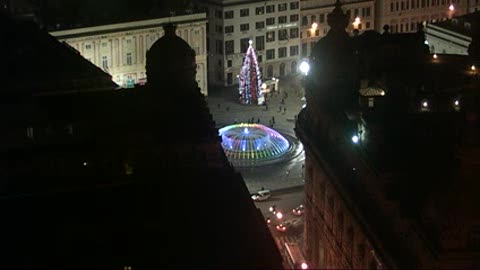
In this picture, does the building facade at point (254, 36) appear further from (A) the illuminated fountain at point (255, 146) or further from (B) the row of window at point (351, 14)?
(A) the illuminated fountain at point (255, 146)

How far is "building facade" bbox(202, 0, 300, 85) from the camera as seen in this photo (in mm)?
145000

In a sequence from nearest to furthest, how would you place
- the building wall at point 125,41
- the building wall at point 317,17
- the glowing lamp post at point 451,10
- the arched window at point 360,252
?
the arched window at point 360,252, the building wall at point 125,41, the building wall at point 317,17, the glowing lamp post at point 451,10

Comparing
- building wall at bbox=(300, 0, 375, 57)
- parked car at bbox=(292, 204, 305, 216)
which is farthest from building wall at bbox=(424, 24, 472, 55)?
building wall at bbox=(300, 0, 375, 57)

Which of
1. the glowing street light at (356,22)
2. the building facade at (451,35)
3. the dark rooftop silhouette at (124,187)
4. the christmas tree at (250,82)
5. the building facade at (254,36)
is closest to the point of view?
the dark rooftop silhouette at (124,187)

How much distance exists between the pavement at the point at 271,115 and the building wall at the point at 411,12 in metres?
15.7

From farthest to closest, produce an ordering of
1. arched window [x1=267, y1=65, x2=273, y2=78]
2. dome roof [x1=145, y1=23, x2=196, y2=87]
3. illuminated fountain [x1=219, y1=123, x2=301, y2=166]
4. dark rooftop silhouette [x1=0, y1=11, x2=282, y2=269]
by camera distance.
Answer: arched window [x1=267, y1=65, x2=273, y2=78] → illuminated fountain [x1=219, y1=123, x2=301, y2=166] → dome roof [x1=145, y1=23, x2=196, y2=87] → dark rooftop silhouette [x1=0, y1=11, x2=282, y2=269]

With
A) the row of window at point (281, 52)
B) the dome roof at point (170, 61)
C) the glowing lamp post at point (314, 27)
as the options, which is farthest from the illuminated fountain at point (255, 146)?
the glowing lamp post at point (314, 27)

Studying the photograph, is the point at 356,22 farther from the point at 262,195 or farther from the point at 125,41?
the point at 262,195

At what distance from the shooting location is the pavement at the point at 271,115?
105750 mm

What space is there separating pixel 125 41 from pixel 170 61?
62.4 m

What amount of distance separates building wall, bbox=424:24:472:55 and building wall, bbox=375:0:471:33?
32.1m

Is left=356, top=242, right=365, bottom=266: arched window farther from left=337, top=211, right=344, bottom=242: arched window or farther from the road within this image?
the road

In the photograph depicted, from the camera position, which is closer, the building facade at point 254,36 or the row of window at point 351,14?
the building facade at point 254,36

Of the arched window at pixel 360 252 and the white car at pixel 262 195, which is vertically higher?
the arched window at pixel 360 252
